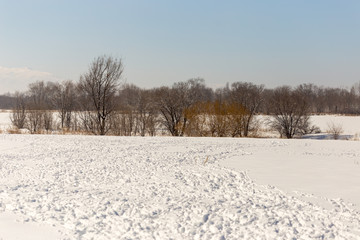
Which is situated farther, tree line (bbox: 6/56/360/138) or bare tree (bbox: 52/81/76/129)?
bare tree (bbox: 52/81/76/129)

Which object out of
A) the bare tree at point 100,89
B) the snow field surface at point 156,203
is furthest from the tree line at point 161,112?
the snow field surface at point 156,203

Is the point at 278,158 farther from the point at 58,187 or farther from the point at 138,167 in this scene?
the point at 58,187

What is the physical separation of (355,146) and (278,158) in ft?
19.2

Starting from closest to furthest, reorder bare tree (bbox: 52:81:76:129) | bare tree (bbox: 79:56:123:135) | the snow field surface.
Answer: the snow field surface → bare tree (bbox: 79:56:123:135) → bare tree (bbox: 52:81:76:129)

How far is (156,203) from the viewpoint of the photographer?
5.67 m

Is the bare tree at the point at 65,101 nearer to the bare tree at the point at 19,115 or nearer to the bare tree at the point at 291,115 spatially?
the bare tree at the point at 19,115

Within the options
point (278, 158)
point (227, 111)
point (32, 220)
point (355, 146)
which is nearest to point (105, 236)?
point (32, 220)

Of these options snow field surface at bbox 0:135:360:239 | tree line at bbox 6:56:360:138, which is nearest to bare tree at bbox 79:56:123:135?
tree line at bbox 6:56:360:138

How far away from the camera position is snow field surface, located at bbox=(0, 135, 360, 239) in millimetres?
4461

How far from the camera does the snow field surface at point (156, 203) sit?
446 cm

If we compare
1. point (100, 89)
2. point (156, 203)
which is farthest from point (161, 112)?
point (156, 203)

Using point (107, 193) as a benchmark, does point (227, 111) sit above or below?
above

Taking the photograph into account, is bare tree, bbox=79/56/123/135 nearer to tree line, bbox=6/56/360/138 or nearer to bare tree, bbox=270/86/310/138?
tree line, bbox=6/56/360/138

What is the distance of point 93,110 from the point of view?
24.4 m
